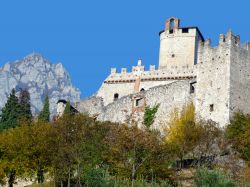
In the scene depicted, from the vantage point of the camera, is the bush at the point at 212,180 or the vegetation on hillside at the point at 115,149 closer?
the bush at the point at 212,180

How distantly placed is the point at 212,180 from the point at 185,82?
93.6ft

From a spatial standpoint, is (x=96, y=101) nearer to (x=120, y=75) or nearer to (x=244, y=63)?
(x=120, y=75)

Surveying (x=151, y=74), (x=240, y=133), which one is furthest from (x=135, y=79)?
(x=240, y=133)

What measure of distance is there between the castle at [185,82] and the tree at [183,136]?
→ 2.95 meters

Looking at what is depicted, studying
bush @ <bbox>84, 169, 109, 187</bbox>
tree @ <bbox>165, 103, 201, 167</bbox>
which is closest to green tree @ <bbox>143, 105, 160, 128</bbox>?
tree @ <bbox>165, 103, 201, 167</bbox>

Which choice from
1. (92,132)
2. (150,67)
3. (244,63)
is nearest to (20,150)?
(92,132)

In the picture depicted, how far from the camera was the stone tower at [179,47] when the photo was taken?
274 feet

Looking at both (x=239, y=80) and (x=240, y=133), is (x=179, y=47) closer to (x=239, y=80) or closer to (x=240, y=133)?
(x=239, y=80)

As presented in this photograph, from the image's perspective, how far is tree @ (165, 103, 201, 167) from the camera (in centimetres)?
5534

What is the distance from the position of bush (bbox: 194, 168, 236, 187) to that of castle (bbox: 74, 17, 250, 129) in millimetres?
20314

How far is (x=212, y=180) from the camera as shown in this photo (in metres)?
38.7

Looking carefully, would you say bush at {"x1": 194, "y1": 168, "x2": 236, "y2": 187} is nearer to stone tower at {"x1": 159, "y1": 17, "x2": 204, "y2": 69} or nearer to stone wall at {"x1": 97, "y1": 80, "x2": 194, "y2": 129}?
stone wall at {"x1": 97, "y1": 80, "x2": 194, "y2": 129}

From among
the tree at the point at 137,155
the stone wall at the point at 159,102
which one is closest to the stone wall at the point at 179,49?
the stone wall at the point at 159,102

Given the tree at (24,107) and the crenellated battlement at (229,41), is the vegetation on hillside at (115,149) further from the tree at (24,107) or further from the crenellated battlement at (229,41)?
the tree at (24,107)
